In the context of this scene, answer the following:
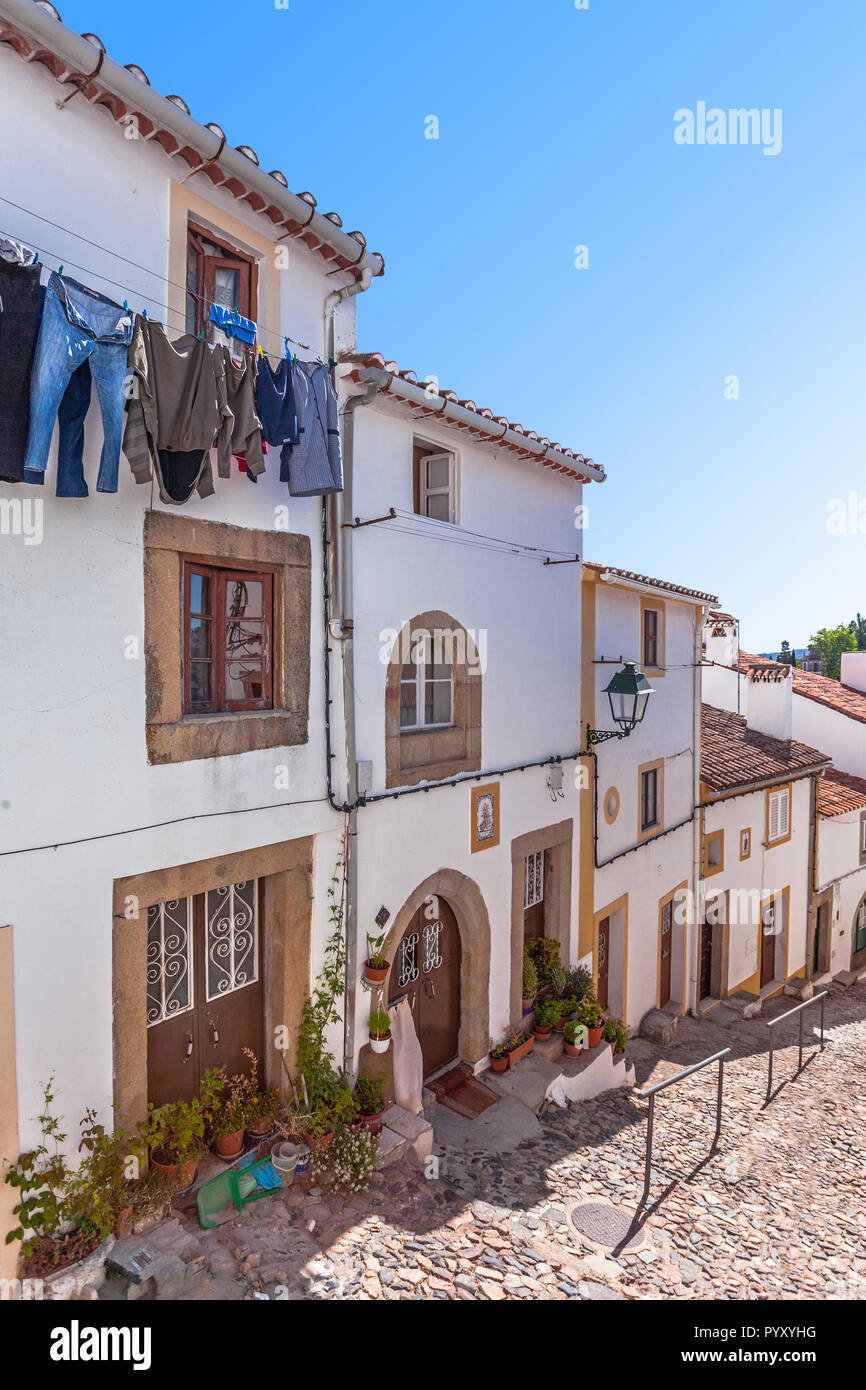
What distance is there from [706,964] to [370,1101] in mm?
10946

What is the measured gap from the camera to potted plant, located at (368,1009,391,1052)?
6.73m

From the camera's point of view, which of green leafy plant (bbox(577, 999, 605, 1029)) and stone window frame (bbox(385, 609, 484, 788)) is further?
green leafy plant (bbox(577, 999, 605, 1029))

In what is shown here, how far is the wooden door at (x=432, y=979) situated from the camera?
791cm

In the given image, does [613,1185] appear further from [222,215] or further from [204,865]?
[222,215]

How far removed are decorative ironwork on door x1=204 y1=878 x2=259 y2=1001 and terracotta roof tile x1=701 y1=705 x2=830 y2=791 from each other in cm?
1058

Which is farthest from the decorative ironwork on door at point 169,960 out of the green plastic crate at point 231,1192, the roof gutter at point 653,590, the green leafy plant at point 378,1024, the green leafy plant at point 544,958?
the roof gutter at point 653,590

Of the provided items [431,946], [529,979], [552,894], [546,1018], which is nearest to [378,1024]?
[431,946]

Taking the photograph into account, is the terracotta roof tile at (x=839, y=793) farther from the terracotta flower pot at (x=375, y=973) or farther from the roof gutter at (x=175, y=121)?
the roof gutter at (x=175, y=121)

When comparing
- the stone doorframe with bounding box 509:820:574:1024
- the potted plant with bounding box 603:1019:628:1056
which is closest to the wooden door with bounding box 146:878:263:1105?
the stone doorframe with bounding box 509:820:574:1024

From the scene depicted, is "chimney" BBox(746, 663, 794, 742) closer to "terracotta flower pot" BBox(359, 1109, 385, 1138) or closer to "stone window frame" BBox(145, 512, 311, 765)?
"terracotta flower pot" BBox(359, 1109, 385, 1138)

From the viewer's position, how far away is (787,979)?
60.0 feet

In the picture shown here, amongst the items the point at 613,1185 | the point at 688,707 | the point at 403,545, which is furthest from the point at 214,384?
the point at 688,707

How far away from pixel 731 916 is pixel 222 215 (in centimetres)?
1527

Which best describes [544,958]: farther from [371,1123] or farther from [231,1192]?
[231,1192]
